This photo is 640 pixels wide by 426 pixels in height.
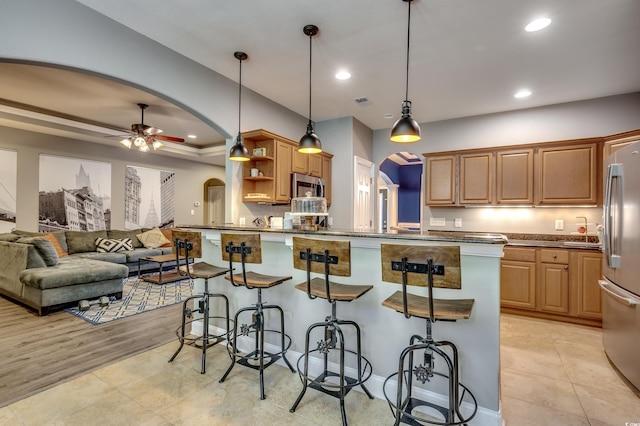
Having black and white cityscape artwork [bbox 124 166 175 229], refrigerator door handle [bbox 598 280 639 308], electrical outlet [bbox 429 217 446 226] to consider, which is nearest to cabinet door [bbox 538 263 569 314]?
refrigerator door handle [bbox 598 280 639 308]

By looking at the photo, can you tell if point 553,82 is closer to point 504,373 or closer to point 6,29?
point 504,373

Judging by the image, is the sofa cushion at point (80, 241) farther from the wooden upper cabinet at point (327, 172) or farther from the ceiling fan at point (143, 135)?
the wooden upper cabinet at point (327, 172)

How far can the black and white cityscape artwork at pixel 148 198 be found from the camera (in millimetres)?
7225

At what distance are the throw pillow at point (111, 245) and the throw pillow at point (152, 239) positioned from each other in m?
0.39

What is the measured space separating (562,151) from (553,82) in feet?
3.08

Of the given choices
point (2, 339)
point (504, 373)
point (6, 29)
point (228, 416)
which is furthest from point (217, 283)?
point (504, 373)

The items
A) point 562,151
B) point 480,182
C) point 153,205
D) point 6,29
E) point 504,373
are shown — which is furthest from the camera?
point 153,205

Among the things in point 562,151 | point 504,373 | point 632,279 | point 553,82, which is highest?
point 553,82

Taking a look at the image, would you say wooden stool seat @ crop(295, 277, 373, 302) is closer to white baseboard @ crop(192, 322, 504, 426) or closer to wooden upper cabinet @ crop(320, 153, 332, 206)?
white baseboard @ crop(192, 322, 504, 426)

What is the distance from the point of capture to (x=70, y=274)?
12.8 feet

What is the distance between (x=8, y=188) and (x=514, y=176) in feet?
27.4

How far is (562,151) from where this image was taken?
159 inches

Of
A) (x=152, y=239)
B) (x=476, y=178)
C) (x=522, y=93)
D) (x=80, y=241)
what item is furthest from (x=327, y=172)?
(x=80, y=241)

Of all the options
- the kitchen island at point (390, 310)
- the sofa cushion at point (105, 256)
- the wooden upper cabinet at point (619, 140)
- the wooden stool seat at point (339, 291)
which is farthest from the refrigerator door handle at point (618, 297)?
the sofa cushion at point (105, 256)
